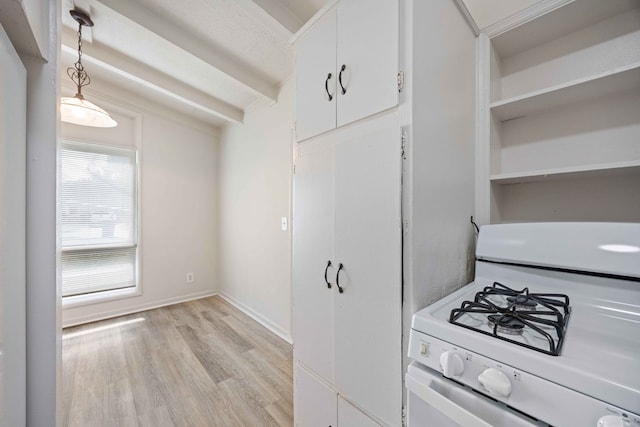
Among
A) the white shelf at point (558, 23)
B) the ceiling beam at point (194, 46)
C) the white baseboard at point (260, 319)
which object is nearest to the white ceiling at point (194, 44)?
the ceiling beam at point (194, 46)

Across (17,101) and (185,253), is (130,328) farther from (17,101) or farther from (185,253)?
(17,101)

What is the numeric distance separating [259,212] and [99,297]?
2.17 metres

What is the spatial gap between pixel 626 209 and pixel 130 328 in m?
3.99

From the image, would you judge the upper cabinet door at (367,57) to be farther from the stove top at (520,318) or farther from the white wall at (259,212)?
the white wall at (259,212)

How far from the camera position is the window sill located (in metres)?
2.78

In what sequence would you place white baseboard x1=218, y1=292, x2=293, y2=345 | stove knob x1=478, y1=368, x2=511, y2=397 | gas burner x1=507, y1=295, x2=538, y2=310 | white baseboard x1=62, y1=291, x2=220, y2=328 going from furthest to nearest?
1. white baseboard x1=62, y1=291, x2=220, y2=328
2. white baseboard x1=218, y1=292, x2=293, y2=345
3. gas burner x1=507, y1=295, x2=538, y2=310
4. stove knob x1=478, y1=368, x2=511, y2=397

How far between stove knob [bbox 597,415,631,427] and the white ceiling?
2.17 m

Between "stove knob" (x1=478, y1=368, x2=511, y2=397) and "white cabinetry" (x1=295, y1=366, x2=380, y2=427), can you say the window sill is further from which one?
"stove knob" (x1=478, y1=368, x2=511, y2=397)

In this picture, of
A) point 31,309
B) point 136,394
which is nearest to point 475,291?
point 31,309

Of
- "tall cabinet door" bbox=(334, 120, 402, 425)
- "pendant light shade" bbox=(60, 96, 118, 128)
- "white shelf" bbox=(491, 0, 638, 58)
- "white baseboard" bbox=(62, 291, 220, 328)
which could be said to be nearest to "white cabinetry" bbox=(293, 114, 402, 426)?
"tall cabinet door" bbox=(334, 120, 402, 425)

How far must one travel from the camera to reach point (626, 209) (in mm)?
1007

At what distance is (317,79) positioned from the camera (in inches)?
48.3

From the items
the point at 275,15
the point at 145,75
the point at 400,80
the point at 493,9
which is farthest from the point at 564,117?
the point at 145,75

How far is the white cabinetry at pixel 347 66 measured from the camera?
3.01 ft
